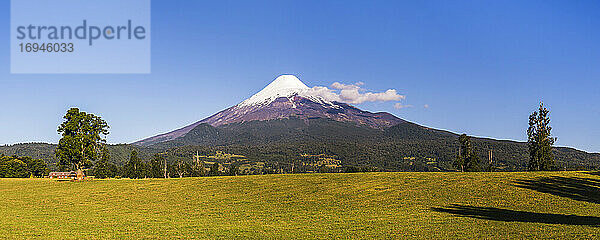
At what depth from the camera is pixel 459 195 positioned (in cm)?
3625

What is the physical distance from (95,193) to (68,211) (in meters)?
15.2

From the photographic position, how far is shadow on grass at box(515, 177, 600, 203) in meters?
34.0

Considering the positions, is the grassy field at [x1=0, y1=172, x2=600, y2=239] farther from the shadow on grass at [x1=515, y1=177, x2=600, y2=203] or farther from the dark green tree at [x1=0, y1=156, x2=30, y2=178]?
the dark green tree at [x1=0, y1=156, x2=30, y2=178]

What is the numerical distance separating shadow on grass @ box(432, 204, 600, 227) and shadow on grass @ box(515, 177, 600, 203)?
7.78 m

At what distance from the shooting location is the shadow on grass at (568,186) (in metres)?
34.0

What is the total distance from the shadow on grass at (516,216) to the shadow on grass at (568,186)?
7.78 metres

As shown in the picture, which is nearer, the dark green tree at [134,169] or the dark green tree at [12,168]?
the dark green tree at [12,168]

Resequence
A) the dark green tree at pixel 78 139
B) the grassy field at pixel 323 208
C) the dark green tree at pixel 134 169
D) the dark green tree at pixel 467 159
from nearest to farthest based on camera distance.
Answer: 1. the grassy field at pixel 323 208
2. the dark green tree at pixel 78 139
3. the dark green tree at pixel 467 159
4. the dark green tree at pixel 134 169

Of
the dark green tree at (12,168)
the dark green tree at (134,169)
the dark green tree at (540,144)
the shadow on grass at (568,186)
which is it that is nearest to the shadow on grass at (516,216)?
the shadow on grass at (568,186)

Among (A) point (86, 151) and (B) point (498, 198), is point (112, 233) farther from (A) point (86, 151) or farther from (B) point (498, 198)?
(A) point (86, 151)

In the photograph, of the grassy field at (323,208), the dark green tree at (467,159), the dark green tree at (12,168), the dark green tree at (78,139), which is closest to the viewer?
the grassy field at (323,208)

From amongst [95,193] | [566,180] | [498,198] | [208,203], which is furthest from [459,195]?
[95,193]

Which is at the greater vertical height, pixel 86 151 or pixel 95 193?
pixel 86 151

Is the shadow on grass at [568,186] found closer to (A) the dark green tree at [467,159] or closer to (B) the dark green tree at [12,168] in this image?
(A) the dark green tree at [467,159]
